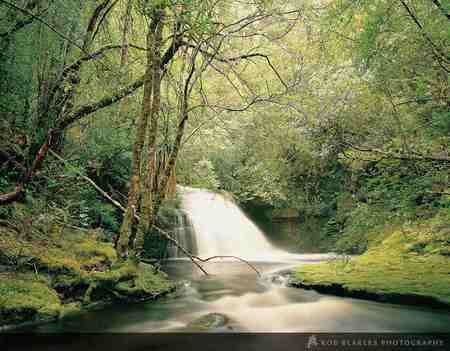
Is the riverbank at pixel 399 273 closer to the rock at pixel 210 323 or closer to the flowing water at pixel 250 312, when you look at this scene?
the flowing water at pixel 250 312

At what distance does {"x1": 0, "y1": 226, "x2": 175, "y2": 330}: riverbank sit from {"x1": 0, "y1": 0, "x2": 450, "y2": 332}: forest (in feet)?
0.09

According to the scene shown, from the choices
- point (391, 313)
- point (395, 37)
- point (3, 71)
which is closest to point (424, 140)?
point (395, 37)

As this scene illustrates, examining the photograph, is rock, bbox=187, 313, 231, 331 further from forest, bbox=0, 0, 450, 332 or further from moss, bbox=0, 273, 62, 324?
moss, bbox=0, 273, 62, 324

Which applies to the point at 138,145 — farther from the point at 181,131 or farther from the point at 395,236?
the point at 395,236

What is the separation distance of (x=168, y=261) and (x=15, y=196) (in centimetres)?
773

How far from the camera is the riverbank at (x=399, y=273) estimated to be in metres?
6.06

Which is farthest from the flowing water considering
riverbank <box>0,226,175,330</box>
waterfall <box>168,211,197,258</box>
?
waterfall <box>168,211,197,258</box>

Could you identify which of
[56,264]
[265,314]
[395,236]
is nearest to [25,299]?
[56,264]

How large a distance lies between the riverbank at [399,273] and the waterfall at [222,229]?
5.14 m

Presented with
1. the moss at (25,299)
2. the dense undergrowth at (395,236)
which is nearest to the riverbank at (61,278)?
the moss at (25,299)

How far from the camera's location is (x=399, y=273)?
24.5 ft

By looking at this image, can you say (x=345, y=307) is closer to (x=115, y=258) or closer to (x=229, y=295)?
(x=229, y=295)

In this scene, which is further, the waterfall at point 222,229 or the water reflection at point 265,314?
the waterfall at point 222,229

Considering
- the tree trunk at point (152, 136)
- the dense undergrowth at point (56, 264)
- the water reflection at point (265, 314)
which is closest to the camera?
the dense undergrowth at point (56, 264)
